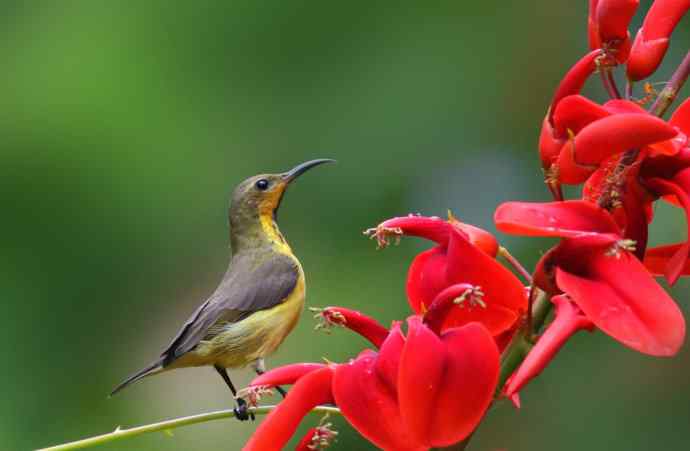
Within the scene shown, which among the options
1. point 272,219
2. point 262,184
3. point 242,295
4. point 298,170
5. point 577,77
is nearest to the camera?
point 577,77

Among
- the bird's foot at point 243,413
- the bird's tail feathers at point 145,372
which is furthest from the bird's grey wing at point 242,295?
the bird's foot at point 243,413

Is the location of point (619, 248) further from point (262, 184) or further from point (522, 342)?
point (262, 184)

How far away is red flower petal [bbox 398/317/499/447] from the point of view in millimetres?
657

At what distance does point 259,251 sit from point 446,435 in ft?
6.92

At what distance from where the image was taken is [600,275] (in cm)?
69

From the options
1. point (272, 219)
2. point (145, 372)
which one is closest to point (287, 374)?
→ point (145, 372)

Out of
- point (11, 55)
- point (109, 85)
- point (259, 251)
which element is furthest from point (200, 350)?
point (11, 55)

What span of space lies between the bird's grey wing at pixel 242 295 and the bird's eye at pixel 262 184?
0.65ft

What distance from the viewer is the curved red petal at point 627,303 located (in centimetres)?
62

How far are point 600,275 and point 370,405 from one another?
0.52 feet

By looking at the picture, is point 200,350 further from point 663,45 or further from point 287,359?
point 663,45

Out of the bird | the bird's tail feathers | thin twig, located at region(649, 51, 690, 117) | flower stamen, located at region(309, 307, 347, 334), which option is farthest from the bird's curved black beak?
thin twig, located at region(649, 51, 690, 117)

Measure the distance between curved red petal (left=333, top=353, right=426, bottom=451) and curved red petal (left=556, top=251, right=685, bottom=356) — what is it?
0.42 feet

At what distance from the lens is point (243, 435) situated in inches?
91.4
